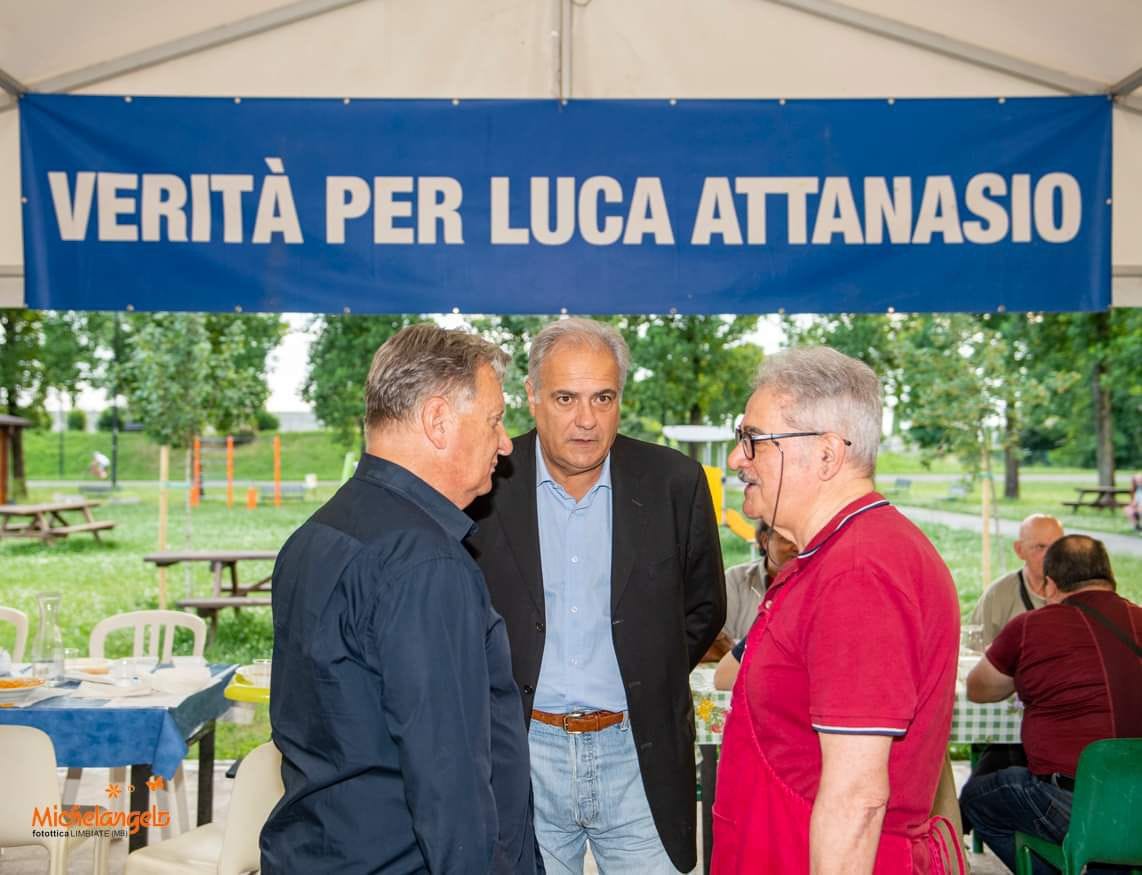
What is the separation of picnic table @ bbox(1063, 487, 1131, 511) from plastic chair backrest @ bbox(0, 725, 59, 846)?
10.3 m

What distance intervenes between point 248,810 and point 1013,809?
2525mm

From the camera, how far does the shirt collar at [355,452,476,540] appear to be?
65.5 inches

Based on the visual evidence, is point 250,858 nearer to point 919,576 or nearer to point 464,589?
point 464,589

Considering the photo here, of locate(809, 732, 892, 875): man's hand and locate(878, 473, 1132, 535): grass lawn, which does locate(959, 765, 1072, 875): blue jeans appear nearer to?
locate(809, 732, 892, 875): man's hand

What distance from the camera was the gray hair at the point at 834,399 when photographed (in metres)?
1.70

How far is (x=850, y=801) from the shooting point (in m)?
1.49

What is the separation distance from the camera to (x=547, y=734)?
7.73ft

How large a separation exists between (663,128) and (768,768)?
267 centimetres

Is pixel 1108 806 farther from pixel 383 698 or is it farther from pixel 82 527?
pixel 82 527

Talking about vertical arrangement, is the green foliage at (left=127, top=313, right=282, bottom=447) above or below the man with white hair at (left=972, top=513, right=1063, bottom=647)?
above

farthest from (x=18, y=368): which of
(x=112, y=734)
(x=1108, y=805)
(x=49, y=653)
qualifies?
(x=1108, y=805)

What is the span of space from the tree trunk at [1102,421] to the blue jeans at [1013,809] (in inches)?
312

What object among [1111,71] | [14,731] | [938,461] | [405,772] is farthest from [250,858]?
[938,461]

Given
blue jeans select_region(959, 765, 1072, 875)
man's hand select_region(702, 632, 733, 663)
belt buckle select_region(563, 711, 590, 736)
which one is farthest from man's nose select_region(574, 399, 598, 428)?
blue jeans select_region(959, 765, 1072, 875)
